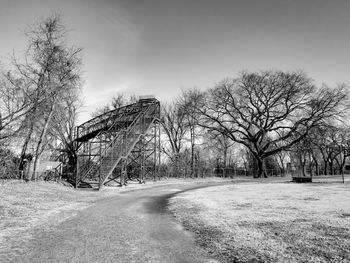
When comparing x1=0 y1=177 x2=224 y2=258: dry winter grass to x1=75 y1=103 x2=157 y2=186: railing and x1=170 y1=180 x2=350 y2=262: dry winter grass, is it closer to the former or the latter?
x1=170 y1=180 x2=350 y2=262: dry winter grass

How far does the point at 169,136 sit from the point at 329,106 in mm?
25815

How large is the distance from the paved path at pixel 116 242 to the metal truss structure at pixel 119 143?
10670mm

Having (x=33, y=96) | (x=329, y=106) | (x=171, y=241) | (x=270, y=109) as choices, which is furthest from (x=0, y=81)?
(x=329, y=106)

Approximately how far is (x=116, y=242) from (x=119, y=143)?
15.9 m

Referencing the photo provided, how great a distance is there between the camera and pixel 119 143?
20969mm

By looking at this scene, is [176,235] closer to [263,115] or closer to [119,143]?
[119,143]

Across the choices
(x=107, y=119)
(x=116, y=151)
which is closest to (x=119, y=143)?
(x=116, y=151)

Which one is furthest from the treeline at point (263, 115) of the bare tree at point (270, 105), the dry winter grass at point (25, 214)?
the dry winter grass at point (25, 214)

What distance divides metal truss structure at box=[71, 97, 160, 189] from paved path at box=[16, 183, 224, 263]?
35.0 ft

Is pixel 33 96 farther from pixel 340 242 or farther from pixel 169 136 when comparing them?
pixel 169 136

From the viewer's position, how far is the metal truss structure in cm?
1992

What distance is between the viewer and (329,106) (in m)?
33.7

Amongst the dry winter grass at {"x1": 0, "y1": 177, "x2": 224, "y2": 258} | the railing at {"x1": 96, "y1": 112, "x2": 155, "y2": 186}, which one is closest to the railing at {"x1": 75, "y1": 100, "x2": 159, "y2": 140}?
the railing at {"x1": 96, "y1": 112, "x2": 155, "y2": 186}

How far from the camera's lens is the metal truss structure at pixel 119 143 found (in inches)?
784
